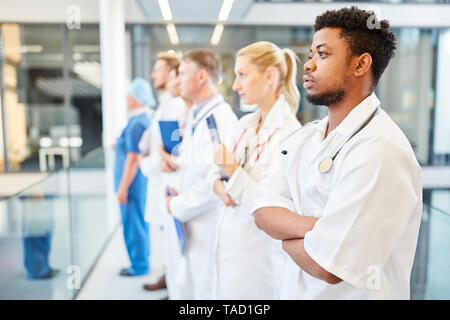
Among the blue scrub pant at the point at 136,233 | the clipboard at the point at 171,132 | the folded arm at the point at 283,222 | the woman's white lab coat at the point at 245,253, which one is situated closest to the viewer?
the folded arm at the point at 283,222

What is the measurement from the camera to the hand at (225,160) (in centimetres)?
137

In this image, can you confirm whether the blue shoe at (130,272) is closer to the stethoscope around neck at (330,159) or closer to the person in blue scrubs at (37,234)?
the person in blue scrubs at (37,234)

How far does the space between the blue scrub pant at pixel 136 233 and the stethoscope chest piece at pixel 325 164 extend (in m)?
2.27

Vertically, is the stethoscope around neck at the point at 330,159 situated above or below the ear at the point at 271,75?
below

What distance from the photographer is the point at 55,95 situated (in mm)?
6758

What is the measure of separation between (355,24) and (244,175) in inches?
24.6

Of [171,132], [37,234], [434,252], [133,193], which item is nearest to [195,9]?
[171,132]

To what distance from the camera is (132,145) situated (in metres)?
2.83

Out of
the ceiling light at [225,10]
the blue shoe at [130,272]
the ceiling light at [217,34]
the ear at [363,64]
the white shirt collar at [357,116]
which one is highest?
the ceiling light at [225,10]

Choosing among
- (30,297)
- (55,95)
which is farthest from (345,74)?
(55,95)

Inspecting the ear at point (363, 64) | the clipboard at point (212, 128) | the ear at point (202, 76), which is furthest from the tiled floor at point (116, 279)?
the ear at point (363, 64)

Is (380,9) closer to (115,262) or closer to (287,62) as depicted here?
(287,62)

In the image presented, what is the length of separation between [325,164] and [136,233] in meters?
2.33

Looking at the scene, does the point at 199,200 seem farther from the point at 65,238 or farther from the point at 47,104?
the point at 47,104
